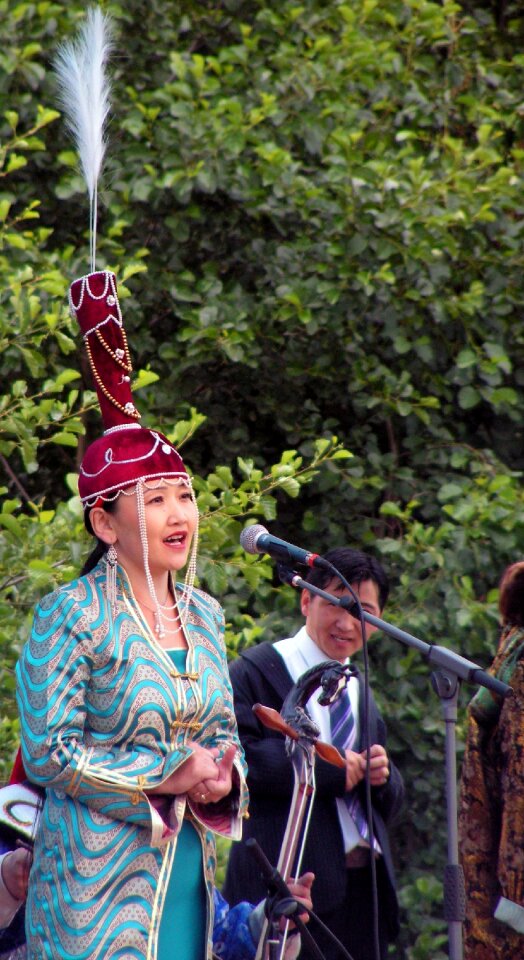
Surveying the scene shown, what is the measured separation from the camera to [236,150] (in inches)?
222

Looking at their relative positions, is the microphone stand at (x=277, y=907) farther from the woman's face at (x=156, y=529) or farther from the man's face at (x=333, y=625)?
the man's face at (x=333, y=625)

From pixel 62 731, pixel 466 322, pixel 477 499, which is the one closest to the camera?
pixel 62 731

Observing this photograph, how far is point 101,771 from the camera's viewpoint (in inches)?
102

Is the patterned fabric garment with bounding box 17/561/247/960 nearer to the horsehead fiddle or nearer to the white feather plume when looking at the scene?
the horsehead fiddle

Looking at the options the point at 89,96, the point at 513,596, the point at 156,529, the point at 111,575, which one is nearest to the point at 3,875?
the point at 111,575

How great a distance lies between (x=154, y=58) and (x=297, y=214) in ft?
3.57

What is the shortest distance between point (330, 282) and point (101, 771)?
345 centimetres

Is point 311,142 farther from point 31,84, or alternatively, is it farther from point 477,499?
point 477,499

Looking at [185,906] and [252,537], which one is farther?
[252,537]

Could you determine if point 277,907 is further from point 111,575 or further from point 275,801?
point 275,801

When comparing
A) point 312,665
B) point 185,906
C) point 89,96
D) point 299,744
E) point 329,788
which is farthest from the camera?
point 312,665

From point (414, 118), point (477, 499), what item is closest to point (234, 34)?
point (414, 118)

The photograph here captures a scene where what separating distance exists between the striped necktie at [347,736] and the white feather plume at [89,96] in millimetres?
1473

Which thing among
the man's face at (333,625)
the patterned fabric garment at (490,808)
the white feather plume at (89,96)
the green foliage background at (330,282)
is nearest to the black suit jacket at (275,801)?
the man's face at (333,625)
